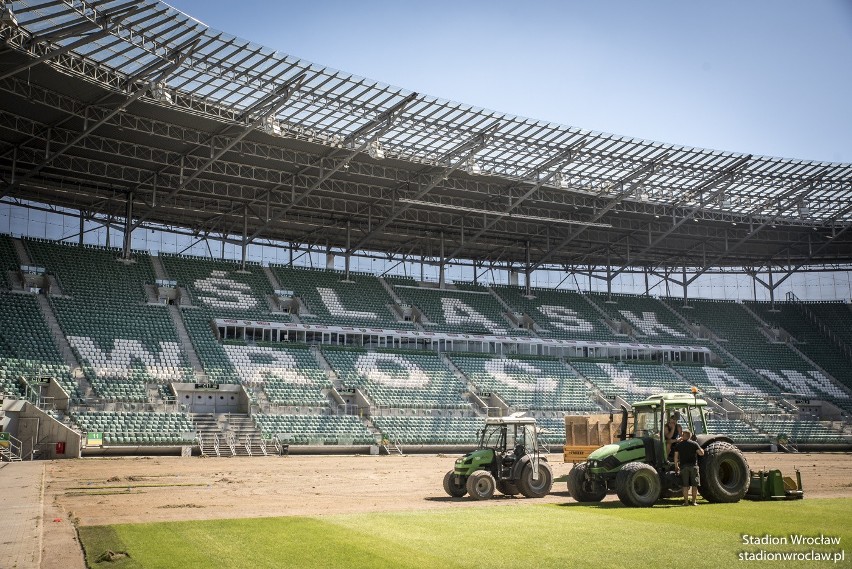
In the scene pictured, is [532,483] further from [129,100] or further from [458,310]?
[458,310]

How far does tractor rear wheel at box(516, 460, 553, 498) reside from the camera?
17.9m

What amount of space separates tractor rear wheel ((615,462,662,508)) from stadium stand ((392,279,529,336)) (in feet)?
118

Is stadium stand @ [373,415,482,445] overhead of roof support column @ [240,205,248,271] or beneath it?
beneath

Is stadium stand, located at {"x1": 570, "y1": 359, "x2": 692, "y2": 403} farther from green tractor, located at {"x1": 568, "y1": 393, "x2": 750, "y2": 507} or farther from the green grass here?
the green grass

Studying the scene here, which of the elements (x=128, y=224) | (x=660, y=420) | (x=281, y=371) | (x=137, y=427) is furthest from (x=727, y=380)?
(x=660, y=420)

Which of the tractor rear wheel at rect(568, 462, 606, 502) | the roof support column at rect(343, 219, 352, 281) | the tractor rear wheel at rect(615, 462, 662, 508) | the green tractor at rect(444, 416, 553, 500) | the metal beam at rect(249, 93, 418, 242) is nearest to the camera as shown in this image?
the tractor rear wheel at rect(615, 462, 662, 508)

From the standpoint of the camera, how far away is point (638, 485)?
590 inches

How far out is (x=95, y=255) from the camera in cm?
4438

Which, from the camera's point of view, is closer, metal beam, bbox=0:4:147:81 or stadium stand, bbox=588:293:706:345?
metal beam, bbox=0:4:147:81

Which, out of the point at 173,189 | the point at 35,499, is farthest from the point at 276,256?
the point at 35,499

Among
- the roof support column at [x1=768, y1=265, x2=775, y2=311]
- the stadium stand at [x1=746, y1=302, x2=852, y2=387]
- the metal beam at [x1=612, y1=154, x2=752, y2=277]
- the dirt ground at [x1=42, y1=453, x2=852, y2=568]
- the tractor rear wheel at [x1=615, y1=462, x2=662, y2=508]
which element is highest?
the metal beam at [x1=612, y1=154, x2=752, y2=277]

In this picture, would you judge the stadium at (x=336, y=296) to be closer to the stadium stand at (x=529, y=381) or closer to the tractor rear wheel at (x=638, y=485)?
the stadium stand at (x=529, y=381)

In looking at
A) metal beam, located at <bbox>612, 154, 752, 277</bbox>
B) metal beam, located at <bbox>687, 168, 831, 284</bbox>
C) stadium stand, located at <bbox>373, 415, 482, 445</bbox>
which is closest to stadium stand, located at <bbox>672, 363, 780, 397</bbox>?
metal beam, located at <bbox>687, 168, 831, 284</bbox>

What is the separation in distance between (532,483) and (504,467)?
81 cm
